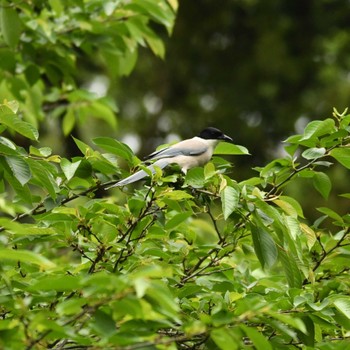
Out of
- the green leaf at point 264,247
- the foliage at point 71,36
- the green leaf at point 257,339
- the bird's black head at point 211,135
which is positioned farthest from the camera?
the foliage at point 71,36

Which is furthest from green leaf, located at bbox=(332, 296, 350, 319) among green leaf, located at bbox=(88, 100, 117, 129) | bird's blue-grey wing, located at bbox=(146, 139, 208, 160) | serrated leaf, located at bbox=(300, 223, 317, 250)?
green leaf, located at bbox=(88, 100, 117, 129)

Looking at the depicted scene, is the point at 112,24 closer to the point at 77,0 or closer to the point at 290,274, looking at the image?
the point at 77,0

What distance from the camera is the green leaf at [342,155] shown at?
113 inches

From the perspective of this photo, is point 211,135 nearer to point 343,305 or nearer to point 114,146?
point 114,146

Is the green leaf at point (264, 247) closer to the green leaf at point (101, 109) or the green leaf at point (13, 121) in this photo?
the green leaf at point (13, 121)

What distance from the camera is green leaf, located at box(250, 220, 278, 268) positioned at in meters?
2.70

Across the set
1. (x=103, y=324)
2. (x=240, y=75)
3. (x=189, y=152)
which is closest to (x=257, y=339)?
(x=103, y=324)

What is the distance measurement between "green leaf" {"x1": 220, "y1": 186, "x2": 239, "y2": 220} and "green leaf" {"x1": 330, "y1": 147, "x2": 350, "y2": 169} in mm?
417

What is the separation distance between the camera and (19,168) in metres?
2.62

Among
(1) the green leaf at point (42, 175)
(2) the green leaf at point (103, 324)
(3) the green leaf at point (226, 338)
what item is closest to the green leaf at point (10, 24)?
(1) the green leaf at point (42, 175)

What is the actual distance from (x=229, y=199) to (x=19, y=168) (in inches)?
27.7

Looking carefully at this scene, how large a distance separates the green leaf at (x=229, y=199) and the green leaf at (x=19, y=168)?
65cm

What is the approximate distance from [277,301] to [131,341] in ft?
3.31

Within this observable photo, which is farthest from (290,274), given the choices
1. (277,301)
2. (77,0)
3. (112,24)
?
(112,24)
